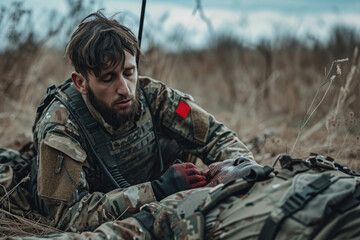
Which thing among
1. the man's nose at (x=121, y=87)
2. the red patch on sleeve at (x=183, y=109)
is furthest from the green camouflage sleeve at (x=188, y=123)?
the man's nose at (x=121, y=87)

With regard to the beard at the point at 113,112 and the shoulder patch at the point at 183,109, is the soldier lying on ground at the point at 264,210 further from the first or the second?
the shoulder patch at the point at 183,109

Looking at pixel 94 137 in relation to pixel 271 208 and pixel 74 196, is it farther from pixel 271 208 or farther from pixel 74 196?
pixel 271 208

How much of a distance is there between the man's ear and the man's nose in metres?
0.27

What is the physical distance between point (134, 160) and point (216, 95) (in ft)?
20.8

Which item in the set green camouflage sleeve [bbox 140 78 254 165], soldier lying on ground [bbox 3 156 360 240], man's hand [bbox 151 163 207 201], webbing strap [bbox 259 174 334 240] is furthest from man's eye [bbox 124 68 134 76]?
webbing strap [bbox 259 174 334 240]

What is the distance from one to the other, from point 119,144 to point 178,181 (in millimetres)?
652

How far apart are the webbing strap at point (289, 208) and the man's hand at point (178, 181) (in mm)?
639

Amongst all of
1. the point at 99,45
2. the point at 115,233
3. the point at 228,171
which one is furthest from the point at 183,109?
the point at 115,233

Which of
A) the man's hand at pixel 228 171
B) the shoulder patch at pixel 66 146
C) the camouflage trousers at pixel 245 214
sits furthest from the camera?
the shoulder patch at pixel 66 146

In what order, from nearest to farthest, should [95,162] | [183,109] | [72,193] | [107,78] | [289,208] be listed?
[289,208], [72,193], [107,78], [95,162], [183,109]

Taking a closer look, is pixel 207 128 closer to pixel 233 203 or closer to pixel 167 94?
pixel 167 94

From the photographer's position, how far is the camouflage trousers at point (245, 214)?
53.7 inches

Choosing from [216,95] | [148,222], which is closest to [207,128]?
[148,222]

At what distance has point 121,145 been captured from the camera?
248 cm
